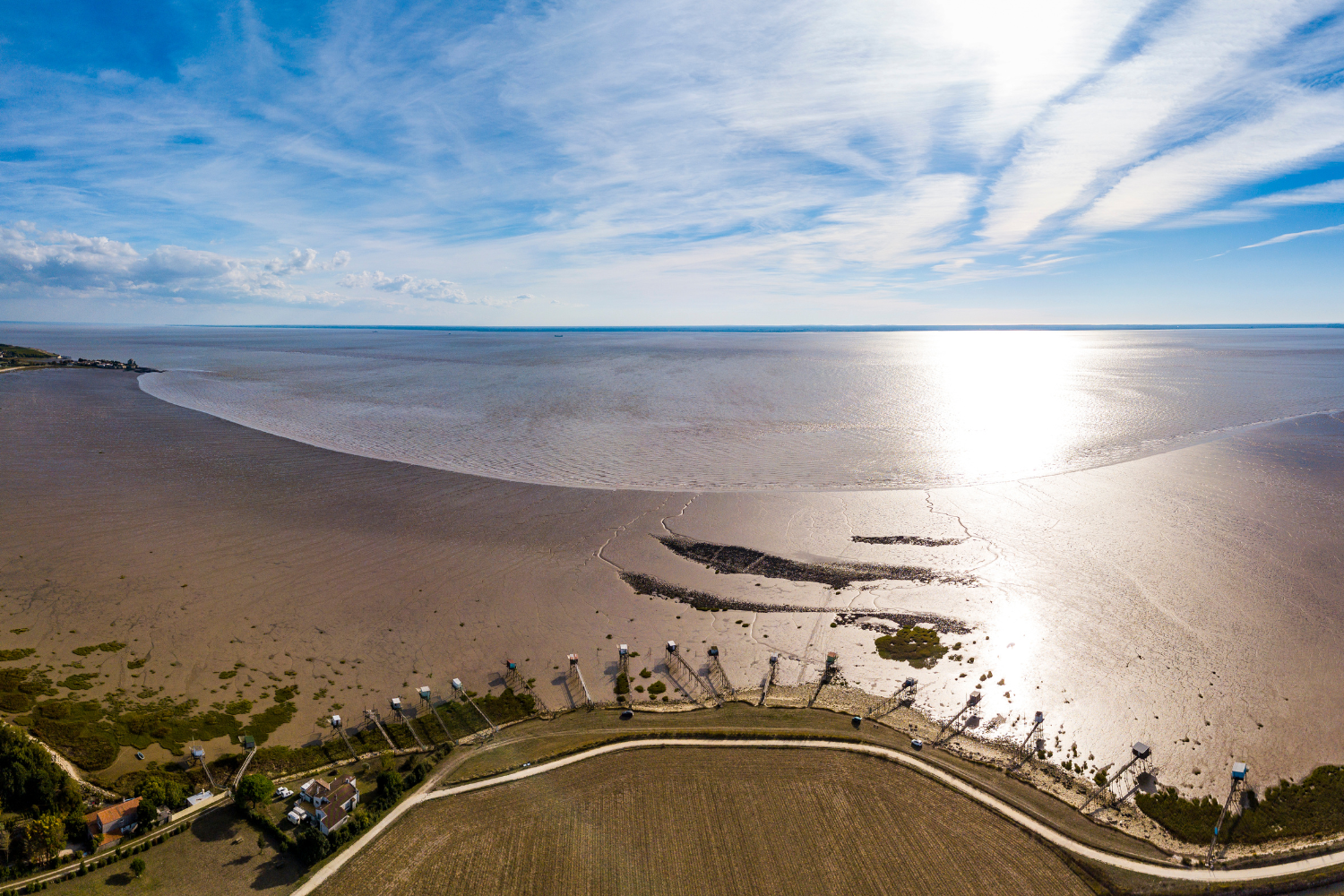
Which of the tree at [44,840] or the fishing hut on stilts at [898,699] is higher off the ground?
the tree at [44,840]

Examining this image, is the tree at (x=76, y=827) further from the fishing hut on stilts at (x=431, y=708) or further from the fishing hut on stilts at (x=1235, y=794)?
the fishing hut on stilts at (x=1235, y=794)

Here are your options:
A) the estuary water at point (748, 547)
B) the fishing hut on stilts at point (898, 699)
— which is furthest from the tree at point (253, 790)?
the fishing hut on stilts at point (898, 699)

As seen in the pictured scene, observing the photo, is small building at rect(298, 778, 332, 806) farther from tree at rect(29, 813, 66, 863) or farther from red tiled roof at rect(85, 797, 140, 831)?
tree at rect(29, 813, 66, 863)

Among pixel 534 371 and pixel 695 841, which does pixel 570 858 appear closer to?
pixel 695 841

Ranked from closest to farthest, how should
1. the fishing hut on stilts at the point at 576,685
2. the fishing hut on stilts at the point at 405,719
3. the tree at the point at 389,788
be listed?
Answer: the tree at the point at 389,788 → the fishing hut on stilts at the point at 405,719 → the fishing hut on stilts at the point at 576,685

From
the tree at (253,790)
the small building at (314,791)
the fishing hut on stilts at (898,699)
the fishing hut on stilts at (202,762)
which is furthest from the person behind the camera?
the fishing hut on stilts at (898,699)

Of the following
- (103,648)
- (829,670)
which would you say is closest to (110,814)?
(103,648)

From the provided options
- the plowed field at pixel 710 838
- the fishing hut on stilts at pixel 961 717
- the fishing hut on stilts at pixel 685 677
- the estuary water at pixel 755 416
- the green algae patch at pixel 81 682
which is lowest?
the plowed field at pixel 710 838

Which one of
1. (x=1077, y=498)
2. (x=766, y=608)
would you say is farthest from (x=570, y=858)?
(x=1077, y=498)
